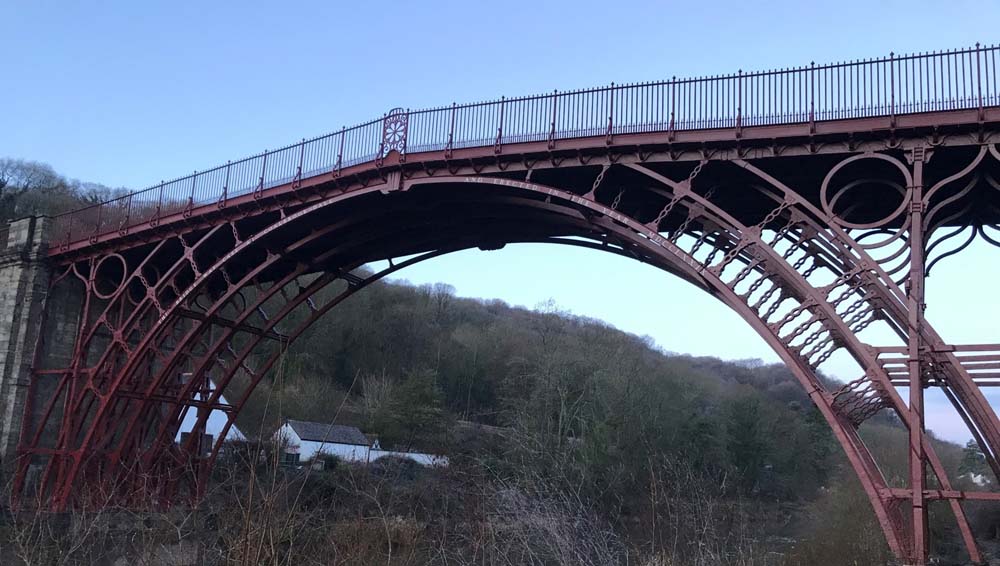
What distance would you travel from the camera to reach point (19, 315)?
792 inches

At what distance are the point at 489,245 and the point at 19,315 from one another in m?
11.8

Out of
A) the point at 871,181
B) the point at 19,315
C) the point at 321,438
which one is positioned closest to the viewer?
the point at 871,181

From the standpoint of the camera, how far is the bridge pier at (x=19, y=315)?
19.5m

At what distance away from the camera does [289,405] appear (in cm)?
3981

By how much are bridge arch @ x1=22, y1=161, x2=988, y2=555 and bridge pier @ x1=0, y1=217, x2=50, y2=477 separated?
101 cm

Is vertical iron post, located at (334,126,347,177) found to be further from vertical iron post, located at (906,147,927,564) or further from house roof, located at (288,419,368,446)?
house roof, located at (288,419,368,446)

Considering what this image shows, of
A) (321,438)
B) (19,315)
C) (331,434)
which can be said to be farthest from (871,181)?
(321,438)

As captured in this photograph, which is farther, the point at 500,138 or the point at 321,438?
the point at 321,438

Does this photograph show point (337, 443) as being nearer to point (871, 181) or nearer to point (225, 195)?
point (225, 195)

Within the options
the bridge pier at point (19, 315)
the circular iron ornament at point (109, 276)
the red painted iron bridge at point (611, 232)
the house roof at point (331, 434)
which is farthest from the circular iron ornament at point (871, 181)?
the house roof at point (331, 434)

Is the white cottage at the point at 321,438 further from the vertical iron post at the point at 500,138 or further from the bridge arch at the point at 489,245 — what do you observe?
the vertical iron post at the point at 500,138

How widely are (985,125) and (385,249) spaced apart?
12398mm

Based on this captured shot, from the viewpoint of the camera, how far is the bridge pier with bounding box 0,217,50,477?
19.5 m

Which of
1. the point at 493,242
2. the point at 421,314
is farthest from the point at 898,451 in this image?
the point at 421,314
